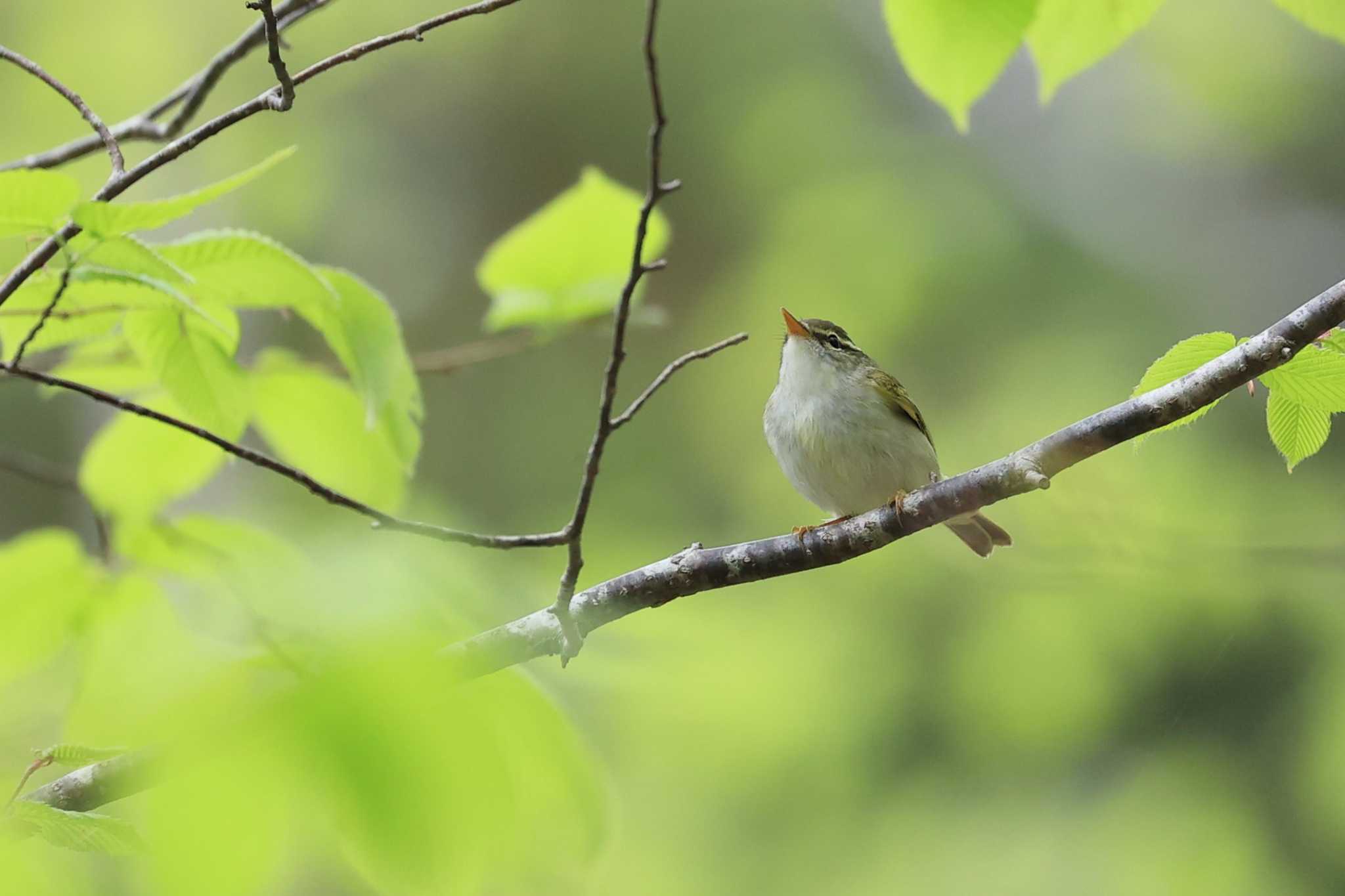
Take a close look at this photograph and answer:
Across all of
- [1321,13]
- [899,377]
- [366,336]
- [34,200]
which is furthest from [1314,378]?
[899,377]

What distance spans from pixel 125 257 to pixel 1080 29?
3.65 ft

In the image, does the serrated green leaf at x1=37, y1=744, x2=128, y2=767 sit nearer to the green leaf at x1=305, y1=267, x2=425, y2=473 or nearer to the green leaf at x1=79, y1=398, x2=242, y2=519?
the green leaf at x1=305, y1=267, x2=425, y2=473

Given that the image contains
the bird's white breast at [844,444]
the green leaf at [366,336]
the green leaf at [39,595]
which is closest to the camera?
the green leaf at [366,336]

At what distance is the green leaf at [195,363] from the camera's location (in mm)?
1660

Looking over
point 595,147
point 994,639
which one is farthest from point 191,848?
point 595,147

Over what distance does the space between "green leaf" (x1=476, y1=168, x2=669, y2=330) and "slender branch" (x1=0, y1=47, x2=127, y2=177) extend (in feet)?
2.92

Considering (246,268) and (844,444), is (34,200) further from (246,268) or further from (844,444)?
(844,444)

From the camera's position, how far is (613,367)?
1535 mm

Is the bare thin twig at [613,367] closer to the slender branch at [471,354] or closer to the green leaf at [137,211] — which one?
the green leaf at [137,211]

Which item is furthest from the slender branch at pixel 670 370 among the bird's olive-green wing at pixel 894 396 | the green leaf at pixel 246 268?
the bird's olive-green wing at pixel 894 396

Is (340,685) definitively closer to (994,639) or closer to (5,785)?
(5,785)

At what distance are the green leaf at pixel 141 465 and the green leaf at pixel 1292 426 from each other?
187cm

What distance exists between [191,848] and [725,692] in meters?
4.03

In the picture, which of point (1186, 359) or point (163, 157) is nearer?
point (163, 157)
